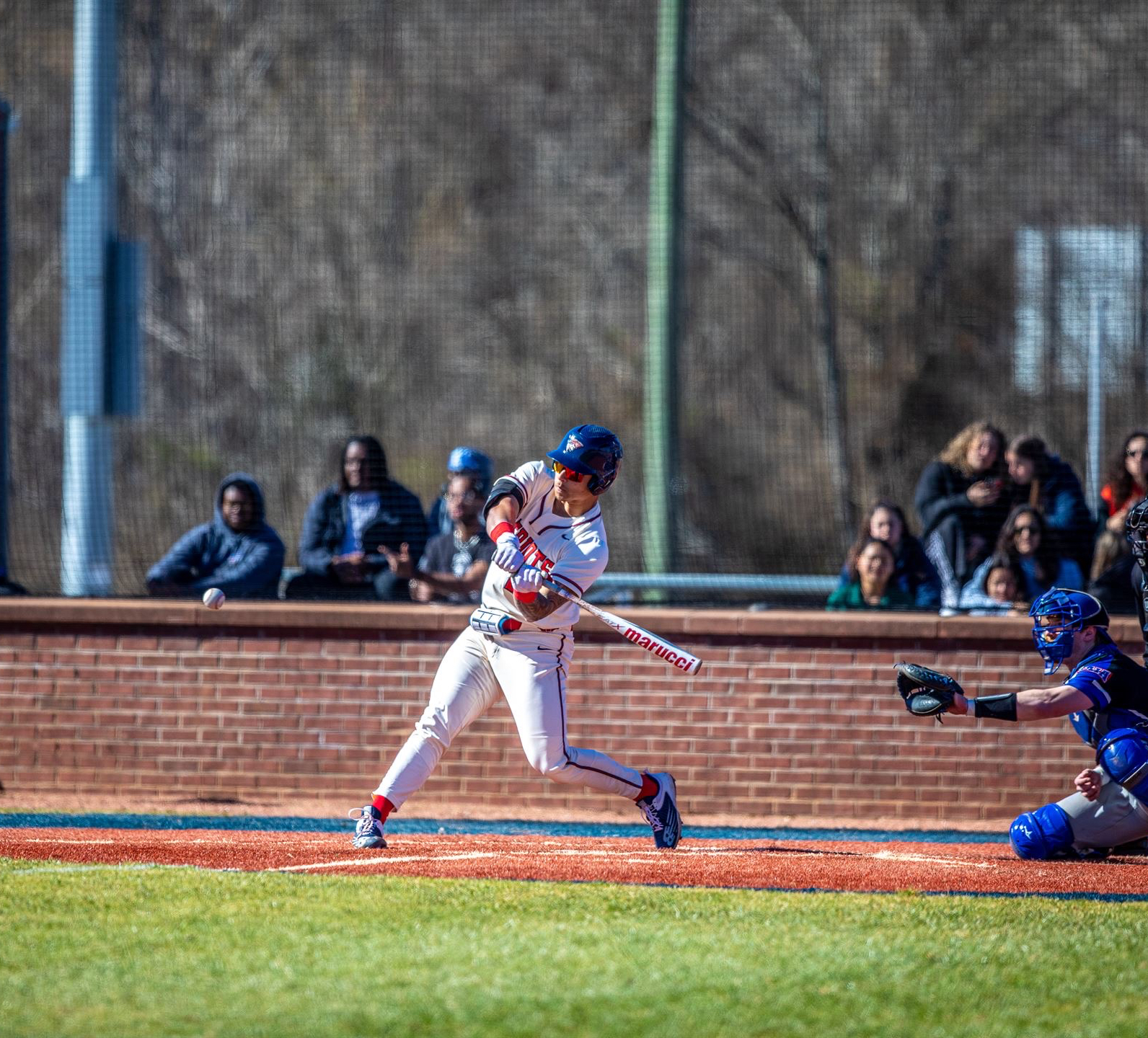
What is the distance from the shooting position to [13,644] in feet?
34.0

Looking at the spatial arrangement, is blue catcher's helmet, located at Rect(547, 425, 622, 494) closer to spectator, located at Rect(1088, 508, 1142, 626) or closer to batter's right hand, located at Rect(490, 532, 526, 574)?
batter's right hand, located at Rect(490, 532, 526, 574)

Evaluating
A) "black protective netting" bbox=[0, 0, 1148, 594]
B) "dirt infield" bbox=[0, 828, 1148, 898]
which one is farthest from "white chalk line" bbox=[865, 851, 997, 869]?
"black protective netting" bbox=[0, 0, 1148, 594]

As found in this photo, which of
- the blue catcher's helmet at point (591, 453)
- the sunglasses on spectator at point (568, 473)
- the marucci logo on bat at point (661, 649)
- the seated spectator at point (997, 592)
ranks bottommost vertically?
the marucci logo on bat at point (661, 649)

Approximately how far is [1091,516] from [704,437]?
6254 mm

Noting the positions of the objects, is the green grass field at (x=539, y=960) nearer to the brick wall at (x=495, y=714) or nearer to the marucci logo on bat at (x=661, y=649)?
the marucci logo on bat at (x=661, y=649)

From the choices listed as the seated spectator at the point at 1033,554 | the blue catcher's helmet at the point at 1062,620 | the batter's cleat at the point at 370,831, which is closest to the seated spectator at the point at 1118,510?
the seated spectator at the point at 1033,554

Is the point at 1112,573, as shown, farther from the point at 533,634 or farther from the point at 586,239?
the point at 586,239

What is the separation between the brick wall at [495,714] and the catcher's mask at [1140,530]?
90.1 inches

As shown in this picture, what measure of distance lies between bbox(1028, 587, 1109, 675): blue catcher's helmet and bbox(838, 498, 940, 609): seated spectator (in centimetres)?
263

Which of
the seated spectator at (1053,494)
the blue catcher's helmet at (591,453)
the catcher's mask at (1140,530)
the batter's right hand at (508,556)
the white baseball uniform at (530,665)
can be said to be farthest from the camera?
the seated spectator at (1053,494)

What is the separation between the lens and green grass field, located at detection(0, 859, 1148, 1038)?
4367 millimetres

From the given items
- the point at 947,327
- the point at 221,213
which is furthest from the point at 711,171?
the point at 221,213

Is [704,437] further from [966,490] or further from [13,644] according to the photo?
[13,644]

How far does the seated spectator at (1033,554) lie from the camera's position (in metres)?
9.83
